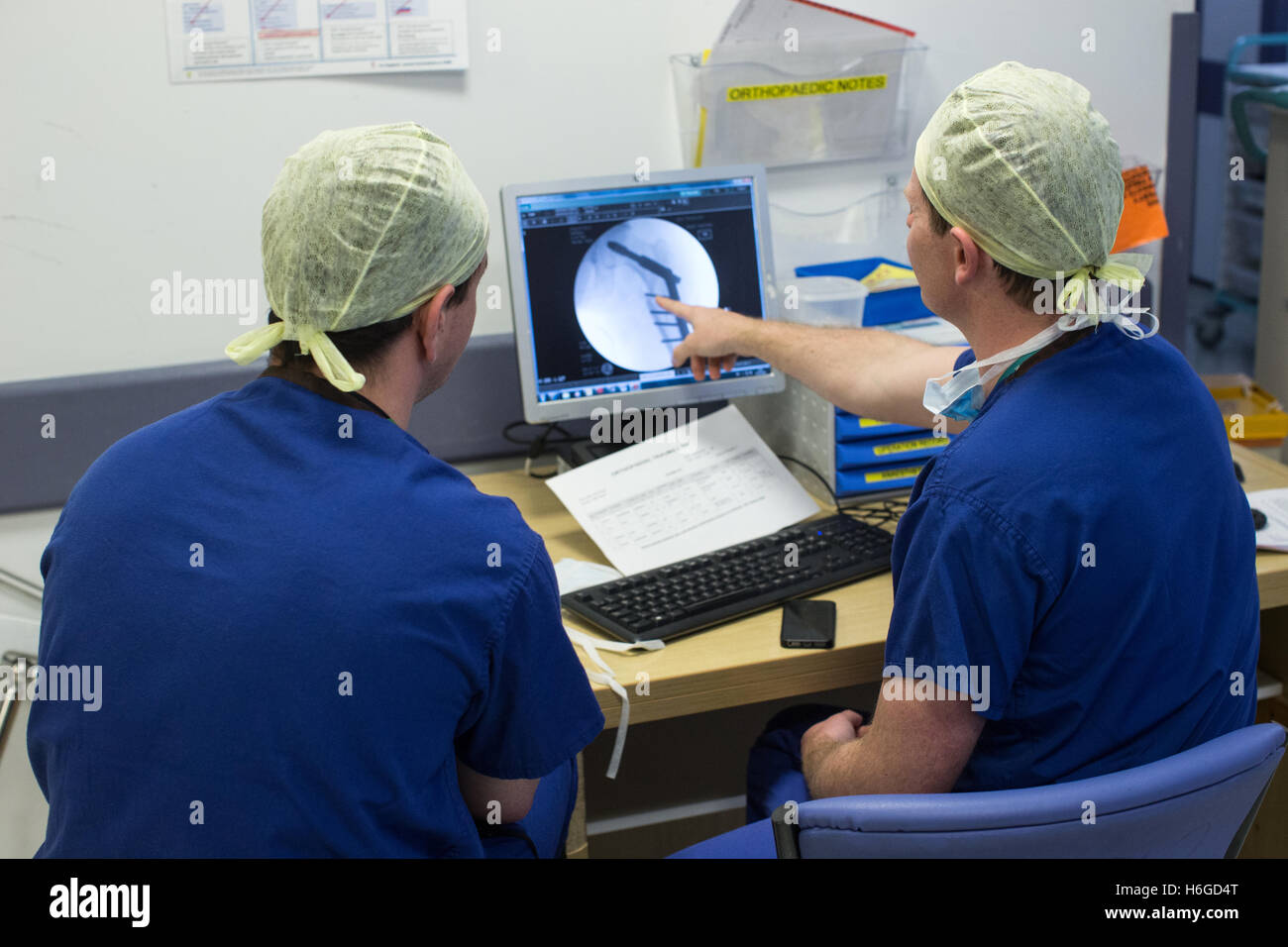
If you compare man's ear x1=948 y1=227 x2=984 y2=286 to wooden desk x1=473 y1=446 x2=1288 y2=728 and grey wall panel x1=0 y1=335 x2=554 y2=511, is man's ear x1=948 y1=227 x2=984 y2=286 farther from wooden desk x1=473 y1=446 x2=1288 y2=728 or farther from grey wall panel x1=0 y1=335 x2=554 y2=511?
grey wall panel x1=0 y1=335 x2=554 y2=511

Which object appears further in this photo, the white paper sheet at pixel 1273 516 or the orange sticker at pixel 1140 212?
the orange sticker at pixel 1140 212

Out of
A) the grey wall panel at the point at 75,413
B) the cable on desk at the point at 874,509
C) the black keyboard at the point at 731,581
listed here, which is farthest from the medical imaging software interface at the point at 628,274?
the grey wall panel at the point at 75,413

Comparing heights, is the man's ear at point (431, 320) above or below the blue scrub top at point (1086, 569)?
above

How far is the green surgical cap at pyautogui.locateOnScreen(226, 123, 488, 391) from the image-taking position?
3.42 ft

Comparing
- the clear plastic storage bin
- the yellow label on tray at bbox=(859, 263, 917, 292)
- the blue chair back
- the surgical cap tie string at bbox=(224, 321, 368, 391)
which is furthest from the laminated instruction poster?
the blue chair back

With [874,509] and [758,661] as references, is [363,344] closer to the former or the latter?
[758,661]

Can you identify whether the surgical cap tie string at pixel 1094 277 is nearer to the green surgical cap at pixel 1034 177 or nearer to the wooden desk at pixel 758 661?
the green surgical cap at pixel 1034 177

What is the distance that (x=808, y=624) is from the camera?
57.1 inches

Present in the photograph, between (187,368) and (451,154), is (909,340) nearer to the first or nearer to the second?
(451,154)

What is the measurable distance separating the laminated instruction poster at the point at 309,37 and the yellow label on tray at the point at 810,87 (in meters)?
0.46

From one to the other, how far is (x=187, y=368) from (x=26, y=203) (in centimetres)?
32

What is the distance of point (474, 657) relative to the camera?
3.26 ft

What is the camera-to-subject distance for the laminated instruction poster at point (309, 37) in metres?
1.71

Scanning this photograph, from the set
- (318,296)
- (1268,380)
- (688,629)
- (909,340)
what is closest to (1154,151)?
(1268,380)
